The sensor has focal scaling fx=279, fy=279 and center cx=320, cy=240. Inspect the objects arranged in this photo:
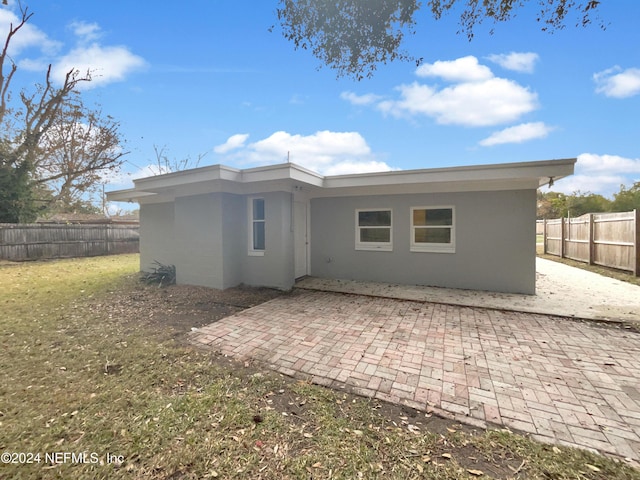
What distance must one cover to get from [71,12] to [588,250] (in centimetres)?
1679

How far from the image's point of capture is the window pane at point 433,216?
694cm

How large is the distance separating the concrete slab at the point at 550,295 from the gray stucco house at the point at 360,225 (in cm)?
43

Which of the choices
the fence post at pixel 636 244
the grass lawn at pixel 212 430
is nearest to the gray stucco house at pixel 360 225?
the grass lawn at pixel 212 430

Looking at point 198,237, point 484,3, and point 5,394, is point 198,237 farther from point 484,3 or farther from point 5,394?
point 484,3

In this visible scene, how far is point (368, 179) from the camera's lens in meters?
6.77

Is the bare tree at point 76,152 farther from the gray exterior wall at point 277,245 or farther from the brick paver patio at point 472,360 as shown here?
the brick paver patio at point 472,360

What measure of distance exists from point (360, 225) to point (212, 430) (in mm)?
6258

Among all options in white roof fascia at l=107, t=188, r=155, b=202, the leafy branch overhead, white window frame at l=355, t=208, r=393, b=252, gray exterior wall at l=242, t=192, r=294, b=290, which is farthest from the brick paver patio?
white roof fascia at l=107, t=188, r=155, b=202

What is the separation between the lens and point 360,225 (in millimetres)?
7828

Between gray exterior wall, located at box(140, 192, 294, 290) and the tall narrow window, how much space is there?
0.47 ft

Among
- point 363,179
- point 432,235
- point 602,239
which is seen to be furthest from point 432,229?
Result: point 602,239

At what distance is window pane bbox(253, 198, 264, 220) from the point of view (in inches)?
283

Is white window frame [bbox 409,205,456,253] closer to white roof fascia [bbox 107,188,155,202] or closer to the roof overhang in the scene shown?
the roof overhang

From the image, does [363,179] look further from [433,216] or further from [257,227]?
[257,227]
